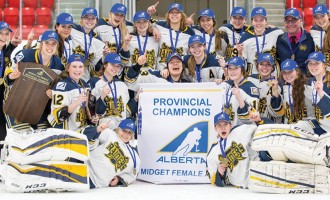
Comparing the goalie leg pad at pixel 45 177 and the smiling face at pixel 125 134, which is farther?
the smiling face at pixel 125 134

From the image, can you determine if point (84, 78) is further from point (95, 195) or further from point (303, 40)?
point (303, 40)

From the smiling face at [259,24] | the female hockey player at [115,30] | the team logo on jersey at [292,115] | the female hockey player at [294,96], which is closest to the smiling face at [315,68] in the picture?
the female hockey player at [294,96]

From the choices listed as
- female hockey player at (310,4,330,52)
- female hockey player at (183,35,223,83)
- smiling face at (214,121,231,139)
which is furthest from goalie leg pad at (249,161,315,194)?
female hockey player at (310,4,330,52)

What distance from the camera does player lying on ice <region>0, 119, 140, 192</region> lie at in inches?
226

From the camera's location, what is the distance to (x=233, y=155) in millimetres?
6141

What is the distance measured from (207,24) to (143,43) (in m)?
0.65

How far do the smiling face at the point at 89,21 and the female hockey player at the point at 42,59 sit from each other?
594 mm

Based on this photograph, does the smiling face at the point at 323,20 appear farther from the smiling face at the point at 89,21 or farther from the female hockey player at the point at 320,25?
the smiling face at the point at 89,21

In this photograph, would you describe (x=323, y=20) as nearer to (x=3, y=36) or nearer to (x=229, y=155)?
(x=229, y=155)

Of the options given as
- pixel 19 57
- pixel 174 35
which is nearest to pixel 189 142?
pixel 174 35

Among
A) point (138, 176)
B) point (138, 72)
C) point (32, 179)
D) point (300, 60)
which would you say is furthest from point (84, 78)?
point (300, 60)

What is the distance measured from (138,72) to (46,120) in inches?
38.4

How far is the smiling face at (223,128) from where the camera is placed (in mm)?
6164

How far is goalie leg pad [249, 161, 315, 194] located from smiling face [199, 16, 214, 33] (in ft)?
6.24
